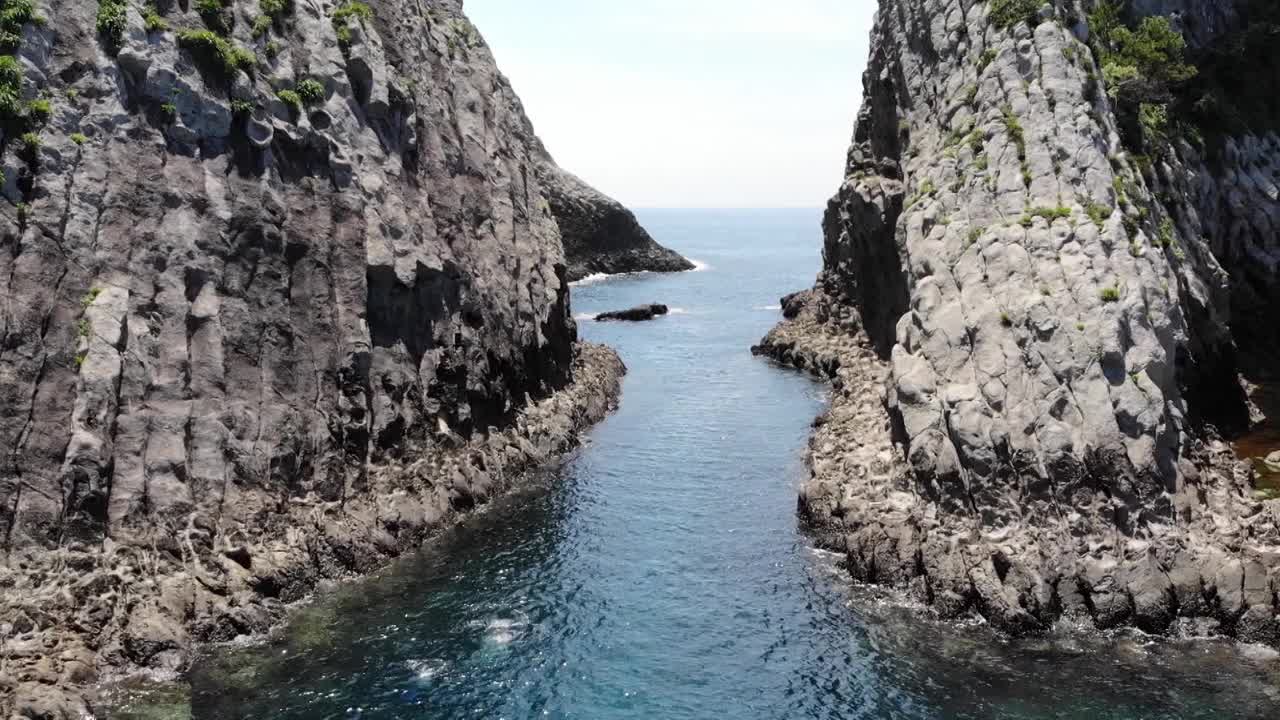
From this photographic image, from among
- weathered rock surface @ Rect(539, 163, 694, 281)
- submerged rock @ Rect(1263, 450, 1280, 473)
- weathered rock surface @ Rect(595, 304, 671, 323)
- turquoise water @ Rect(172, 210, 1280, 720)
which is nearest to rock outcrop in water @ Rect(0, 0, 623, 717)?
turquoise water @ Rect(172, 210, 1280, 720)

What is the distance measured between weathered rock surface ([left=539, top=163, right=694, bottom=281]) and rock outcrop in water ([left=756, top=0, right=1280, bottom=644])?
102005 millimetres

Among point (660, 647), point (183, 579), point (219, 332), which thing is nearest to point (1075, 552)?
point (660, 647)

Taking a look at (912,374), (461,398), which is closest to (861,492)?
(912,374)

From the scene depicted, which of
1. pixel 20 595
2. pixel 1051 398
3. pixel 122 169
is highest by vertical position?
pixel 122 169

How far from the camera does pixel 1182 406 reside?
5169 centimetres

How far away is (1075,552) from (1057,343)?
11450mm

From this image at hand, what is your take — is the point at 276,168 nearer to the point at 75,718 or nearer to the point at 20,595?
the point at 20,595

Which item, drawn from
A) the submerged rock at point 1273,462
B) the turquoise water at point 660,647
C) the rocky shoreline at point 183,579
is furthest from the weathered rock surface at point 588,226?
the submerged rock at point 1273,462

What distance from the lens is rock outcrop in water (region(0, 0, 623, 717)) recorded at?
4191 centimetres

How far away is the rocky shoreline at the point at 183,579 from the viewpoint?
124 ft

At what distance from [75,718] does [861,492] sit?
37.8 m

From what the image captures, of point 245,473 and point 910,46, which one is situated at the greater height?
point 910,46

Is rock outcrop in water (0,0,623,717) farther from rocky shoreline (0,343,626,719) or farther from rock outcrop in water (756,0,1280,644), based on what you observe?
rock outcrop in water (756,0,1280,644)

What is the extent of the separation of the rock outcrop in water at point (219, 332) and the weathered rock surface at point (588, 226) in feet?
361
